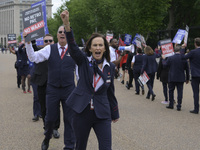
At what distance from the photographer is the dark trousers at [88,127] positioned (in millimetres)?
3680

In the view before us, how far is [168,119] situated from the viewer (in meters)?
8.03

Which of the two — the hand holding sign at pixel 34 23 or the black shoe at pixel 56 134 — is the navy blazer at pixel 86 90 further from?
the black shoe at pixel 56 134

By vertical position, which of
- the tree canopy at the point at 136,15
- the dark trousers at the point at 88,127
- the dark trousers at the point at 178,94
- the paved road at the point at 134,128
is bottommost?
the paved road at the point at 134,128

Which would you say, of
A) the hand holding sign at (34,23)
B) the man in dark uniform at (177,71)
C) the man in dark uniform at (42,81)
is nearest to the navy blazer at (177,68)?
the man in dark uniform at (177,71)

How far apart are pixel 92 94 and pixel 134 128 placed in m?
3.52

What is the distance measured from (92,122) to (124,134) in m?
2.90

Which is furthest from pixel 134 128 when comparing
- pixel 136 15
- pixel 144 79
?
pixel 136 15

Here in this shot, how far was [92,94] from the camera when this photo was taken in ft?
12.3

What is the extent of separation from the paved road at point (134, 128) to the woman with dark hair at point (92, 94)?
1902mm

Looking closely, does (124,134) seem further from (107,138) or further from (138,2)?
(138,2)

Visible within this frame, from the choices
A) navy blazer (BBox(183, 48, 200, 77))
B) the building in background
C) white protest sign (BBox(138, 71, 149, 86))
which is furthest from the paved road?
the building in background

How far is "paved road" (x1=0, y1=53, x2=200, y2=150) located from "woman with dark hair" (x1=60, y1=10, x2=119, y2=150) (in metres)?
1.90

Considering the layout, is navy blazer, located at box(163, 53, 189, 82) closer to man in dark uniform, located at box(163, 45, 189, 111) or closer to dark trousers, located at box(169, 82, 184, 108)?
man in dark uniform, located at box(163, 45, 189, 111)

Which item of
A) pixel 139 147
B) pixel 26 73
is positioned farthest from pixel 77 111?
pixel 26 73
